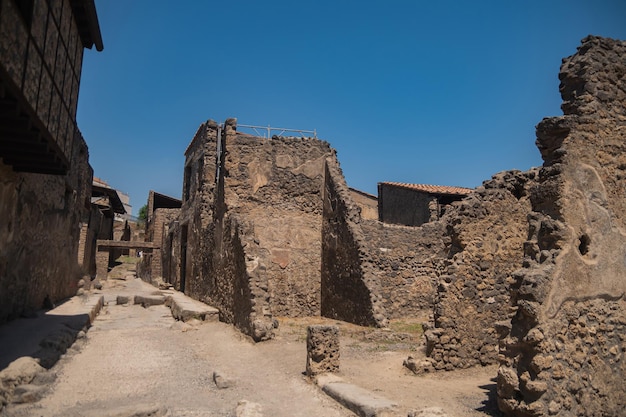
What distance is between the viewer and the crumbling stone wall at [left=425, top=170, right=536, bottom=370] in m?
7.13

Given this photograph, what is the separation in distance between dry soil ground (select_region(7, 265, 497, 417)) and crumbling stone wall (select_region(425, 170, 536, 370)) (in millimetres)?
360

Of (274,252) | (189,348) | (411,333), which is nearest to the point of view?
(189,348)

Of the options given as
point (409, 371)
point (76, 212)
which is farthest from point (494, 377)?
point (76, 212)

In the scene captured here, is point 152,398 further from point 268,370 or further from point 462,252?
point 462,252

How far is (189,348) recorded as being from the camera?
9328 mm

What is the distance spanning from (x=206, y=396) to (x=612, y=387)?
4709 millimetres

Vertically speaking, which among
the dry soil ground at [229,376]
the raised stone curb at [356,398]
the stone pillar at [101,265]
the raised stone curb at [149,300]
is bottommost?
the dry soil ground at [229,376]

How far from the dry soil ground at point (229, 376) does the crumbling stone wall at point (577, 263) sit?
32.3 inches

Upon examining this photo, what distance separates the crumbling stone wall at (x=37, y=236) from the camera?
28.2 feet

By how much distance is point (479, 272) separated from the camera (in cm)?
732

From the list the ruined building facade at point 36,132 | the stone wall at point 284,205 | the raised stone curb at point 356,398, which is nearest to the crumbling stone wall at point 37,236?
the ruined building facade at point 36,132

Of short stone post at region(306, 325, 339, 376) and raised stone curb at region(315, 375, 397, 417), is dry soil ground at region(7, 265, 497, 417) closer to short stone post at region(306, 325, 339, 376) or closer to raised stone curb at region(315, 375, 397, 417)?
raised stone curb at region(315, 375, 397, 417)

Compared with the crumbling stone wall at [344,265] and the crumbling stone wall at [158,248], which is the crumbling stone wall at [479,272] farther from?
the crumbling stone wall at [158,248]

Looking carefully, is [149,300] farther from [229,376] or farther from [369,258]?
[229,376]
